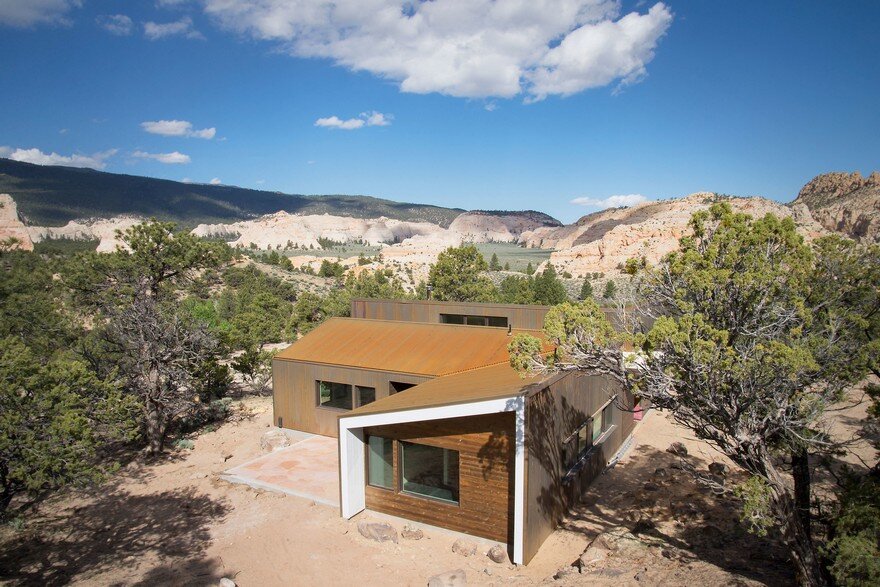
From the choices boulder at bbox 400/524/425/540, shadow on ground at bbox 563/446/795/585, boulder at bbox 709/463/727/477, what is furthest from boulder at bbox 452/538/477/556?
boulder at bbox 709/463/727/477

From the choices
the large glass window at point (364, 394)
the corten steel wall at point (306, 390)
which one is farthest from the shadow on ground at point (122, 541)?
the large glass window at point (364, 394)

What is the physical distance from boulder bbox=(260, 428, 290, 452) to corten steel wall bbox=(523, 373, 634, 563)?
8225 mm

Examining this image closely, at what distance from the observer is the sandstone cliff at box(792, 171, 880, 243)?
207ft

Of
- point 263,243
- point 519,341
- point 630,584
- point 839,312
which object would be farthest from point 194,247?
point 263,243

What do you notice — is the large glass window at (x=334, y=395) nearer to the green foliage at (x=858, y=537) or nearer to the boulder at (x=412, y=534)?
the boulder at (x=412, y=534)

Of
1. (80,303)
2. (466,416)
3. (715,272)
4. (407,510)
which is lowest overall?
(407,510)

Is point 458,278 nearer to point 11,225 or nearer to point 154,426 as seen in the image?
point 154,426

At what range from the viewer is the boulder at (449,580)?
801cm

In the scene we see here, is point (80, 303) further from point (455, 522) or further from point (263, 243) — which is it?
point (263, 243)

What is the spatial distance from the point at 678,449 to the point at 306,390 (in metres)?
10.9

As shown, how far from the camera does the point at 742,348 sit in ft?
21.7

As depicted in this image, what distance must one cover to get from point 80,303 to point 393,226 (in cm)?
11984

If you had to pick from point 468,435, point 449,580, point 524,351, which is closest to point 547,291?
point 468,435

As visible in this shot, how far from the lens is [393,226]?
13425 cm
